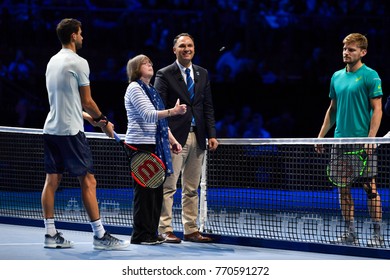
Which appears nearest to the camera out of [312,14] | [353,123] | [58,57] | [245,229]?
[58,57]

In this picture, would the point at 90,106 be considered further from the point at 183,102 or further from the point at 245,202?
the point at 245,202

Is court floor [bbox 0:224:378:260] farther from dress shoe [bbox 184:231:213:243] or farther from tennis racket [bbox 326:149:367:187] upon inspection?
tennis racket [bbox 326:149:367:187]

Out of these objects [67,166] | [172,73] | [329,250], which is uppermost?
[172,73]

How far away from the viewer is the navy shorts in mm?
6333

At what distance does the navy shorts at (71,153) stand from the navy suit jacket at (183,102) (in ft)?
3.21

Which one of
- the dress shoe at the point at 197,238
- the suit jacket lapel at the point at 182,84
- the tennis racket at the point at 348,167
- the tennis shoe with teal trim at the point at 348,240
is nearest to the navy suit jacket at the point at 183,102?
the suit jacket lapel at the point at 182,84

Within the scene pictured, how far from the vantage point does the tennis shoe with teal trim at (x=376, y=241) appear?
6.45 meters

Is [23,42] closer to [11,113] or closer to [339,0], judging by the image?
[11,113]

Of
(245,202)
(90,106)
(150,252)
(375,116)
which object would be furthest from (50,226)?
(375,116)

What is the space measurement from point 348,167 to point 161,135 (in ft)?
5.04

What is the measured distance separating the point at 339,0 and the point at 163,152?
9598 millimetres

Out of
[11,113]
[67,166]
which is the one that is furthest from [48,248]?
[11,113]

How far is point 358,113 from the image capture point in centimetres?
674
